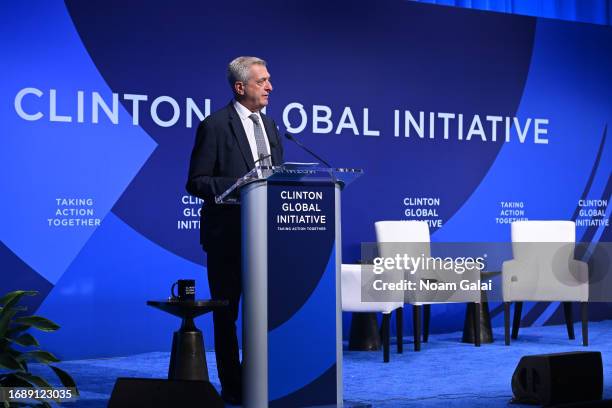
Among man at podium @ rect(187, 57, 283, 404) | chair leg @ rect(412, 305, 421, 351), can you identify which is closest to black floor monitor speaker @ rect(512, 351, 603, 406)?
man at podium @ rect(187, 57, 283, 404)

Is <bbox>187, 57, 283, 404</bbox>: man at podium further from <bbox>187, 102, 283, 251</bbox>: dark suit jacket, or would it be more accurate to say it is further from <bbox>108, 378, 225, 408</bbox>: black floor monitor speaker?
<bbox>108, 378, 225, 408</bbox>: black floor monitor speaker

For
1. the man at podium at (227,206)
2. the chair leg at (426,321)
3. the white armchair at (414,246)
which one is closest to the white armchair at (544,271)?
the white armchair at (414,246)

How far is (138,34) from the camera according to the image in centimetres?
660

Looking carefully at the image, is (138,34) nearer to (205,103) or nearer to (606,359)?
(205,103)

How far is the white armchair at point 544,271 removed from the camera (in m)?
7.02

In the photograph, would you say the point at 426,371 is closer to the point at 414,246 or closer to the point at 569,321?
the point at 414,246

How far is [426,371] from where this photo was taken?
5668mm

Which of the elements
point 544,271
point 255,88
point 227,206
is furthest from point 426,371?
point 255,88

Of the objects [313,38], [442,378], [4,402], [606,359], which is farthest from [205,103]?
[4,402]

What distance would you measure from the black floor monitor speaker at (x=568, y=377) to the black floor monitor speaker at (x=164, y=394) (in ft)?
5.59

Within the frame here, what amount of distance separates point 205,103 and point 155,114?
1.31 ft

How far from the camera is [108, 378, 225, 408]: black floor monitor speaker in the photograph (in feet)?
9.88

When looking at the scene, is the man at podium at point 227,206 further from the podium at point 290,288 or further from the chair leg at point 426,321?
the chair leg at point 426,321

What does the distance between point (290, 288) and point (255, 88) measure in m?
0.99
